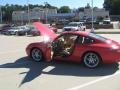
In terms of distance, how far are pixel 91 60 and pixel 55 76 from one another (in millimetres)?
1748

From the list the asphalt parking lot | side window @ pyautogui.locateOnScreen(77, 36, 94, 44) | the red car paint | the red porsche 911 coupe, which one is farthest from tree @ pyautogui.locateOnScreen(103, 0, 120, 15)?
the asphalt parking lot

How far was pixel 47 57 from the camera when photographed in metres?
11.9

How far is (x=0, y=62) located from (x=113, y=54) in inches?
183

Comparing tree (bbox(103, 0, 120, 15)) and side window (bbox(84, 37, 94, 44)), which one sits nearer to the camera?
side window (bbox(84, 37, 94, 44))

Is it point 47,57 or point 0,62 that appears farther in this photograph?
point 0,62

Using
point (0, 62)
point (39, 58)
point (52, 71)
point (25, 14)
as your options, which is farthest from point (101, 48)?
point (25, 14)

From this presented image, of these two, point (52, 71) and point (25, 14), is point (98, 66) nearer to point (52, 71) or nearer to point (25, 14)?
point (52, 71)

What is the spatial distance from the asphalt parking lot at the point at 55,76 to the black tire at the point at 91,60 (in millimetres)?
176

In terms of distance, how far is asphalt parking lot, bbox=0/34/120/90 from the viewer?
8.79 meters

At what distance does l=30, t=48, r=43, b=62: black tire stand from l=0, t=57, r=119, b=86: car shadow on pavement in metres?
Result: 0.22

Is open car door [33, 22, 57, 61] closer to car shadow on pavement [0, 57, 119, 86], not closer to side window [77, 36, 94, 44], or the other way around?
car shadow on pavement [0, 57, 119, 86]

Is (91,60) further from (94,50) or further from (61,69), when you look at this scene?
A: (61,69)

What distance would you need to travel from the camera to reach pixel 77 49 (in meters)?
11.6

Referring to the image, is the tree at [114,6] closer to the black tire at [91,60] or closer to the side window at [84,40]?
the side window at [84,40]
